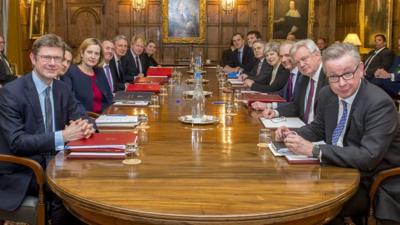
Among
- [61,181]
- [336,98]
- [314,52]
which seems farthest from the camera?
[314,52]

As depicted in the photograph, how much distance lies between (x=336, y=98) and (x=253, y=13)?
38.0 feet

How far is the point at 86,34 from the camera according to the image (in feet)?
46.9

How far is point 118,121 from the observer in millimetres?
3750

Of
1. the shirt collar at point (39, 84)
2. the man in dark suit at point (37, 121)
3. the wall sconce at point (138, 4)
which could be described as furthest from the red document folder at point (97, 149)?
the wall sconce at point (138, 4)

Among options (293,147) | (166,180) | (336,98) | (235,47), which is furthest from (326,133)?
(235,47)

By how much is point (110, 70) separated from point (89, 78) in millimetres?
1817

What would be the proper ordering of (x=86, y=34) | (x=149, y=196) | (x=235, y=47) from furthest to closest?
(x=86, y=34) → (x=235, y=47) → (x=149, y=196)

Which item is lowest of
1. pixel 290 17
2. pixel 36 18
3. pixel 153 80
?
pixel 153 80

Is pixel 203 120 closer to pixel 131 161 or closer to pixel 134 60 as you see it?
pixel 131 161

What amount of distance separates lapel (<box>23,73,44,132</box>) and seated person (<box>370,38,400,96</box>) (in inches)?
304

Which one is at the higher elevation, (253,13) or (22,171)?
(253,13)

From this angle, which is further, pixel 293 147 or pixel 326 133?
pixel 326 133

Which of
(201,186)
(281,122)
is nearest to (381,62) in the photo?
(281,122)

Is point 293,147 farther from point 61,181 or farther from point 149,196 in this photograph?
point 61,181
